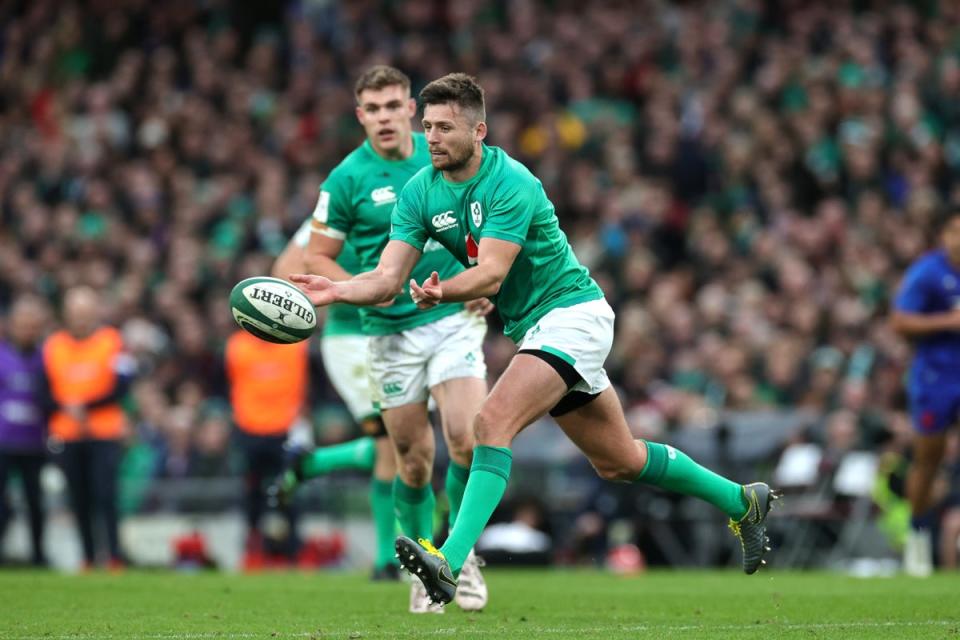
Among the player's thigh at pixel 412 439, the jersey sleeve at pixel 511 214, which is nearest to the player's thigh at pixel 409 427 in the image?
the player's thigh at pixel 412 439

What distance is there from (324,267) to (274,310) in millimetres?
1807

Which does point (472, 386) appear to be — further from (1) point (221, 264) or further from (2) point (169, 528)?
(1) point (221, 264)

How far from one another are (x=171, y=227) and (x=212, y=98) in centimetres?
270

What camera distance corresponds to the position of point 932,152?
18812 millimetres

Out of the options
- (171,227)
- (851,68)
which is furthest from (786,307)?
(171,227)

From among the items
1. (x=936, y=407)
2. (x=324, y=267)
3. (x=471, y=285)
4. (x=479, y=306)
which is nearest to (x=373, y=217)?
(x=324, y=267)

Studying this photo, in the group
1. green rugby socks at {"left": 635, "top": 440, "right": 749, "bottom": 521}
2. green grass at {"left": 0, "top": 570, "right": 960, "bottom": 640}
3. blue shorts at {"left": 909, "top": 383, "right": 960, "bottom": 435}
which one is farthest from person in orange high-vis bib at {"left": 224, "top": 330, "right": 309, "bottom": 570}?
green rugby socks at {"left": 635, "top": 440, "right": 749, "bottom": 521}

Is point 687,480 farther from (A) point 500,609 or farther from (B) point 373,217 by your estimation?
(B) point 373,217

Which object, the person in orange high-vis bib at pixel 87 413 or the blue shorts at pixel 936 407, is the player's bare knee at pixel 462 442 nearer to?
the blue shorts at pixel 936 407

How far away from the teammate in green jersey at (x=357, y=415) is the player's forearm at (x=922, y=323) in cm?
396

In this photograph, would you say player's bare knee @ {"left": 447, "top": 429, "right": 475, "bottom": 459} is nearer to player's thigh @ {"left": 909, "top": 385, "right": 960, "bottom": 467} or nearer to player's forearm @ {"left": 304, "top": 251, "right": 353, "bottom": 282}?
player's forearm @ {"left": 304, "top": 251, "right": 353, "bottom": 282}

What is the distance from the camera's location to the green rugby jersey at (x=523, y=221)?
7.42 metres

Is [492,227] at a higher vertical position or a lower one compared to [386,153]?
lower

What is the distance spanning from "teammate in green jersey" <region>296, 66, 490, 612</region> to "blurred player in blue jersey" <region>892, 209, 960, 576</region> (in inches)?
172
